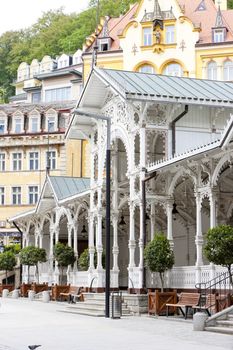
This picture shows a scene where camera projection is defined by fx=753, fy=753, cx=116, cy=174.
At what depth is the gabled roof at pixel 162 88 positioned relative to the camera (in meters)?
28.9

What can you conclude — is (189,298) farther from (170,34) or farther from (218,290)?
(170,34)

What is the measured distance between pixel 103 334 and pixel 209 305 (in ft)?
16.1

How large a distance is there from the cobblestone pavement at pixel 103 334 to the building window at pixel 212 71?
35.0m

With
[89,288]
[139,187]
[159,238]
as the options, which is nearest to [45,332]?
[159,238]

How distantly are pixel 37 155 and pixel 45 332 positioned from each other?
44310 mm

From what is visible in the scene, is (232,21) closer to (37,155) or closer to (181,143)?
(37,155)

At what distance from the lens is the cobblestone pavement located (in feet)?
55.3

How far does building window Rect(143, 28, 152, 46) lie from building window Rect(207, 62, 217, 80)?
5449 mm

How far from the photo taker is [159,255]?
26.8m

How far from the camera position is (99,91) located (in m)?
34.9

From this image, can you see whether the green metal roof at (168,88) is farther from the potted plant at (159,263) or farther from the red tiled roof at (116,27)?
the red tiled roof at (116,27)

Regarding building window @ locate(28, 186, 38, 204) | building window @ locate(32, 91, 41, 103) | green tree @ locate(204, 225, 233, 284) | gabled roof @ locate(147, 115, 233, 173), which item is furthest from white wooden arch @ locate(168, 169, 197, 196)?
building window @ locate(32, 91, 41, 103)

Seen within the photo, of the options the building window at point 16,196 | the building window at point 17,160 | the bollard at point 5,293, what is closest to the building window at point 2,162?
the building window at point 17,160

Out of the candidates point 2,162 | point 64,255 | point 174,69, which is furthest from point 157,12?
point 64,255
